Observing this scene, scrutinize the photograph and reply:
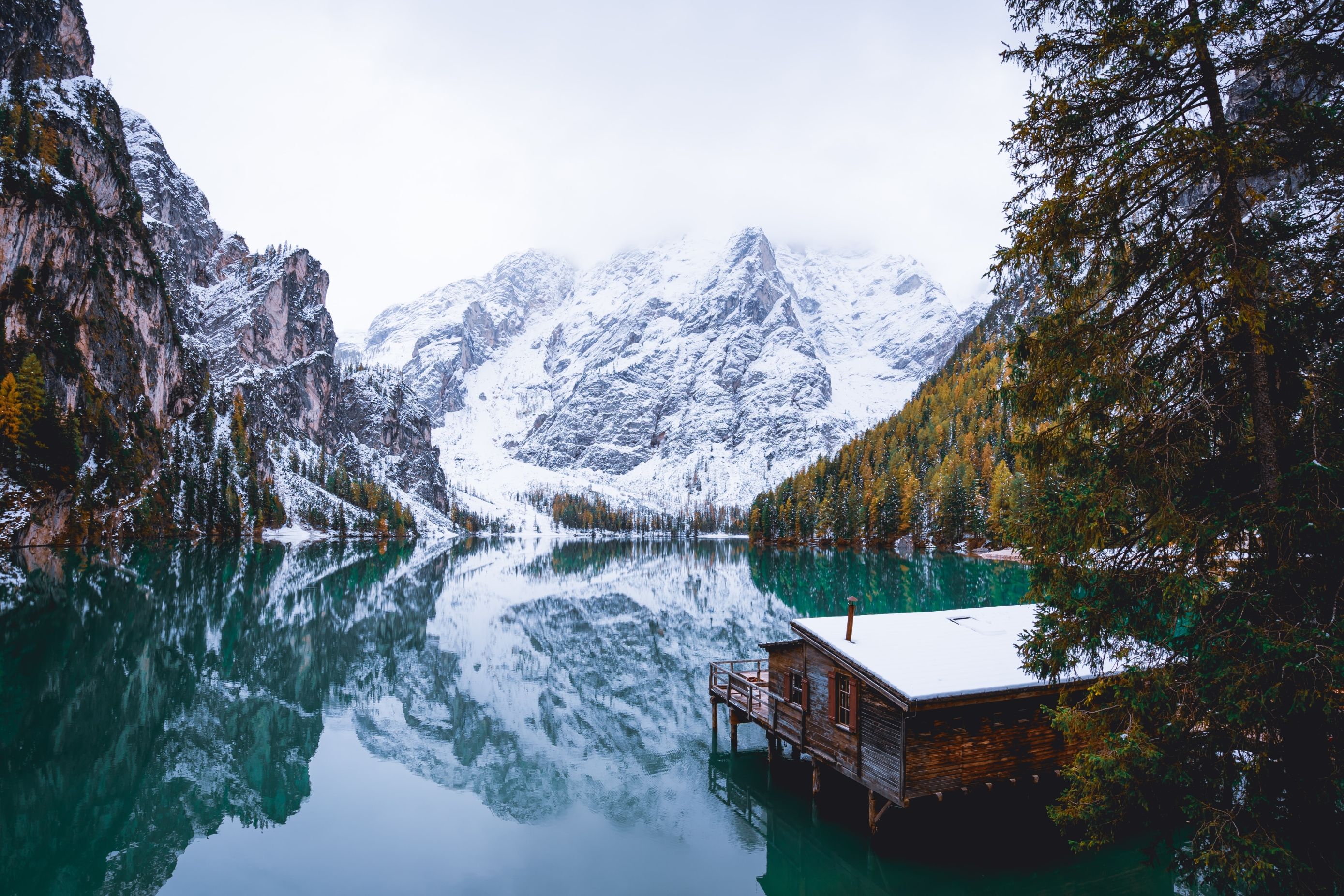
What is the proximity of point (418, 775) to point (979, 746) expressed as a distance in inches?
688

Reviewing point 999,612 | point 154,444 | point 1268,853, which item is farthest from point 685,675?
point 154,444

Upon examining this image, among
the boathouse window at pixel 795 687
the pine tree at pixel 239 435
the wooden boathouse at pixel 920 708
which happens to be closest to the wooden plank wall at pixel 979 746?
the wooden boathouse at pixel 920 708

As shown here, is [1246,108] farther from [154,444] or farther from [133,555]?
[154,444]

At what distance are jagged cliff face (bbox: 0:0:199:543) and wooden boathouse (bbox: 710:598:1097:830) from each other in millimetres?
91489

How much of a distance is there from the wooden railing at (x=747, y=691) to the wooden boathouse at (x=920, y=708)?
224cm

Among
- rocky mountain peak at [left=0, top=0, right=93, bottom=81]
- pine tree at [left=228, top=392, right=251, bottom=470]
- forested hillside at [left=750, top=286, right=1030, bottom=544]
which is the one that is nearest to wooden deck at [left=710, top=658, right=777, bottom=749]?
forested hillside at [left=750, top=286, right=1030, bottom=544]

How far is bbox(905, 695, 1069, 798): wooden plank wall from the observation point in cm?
1600

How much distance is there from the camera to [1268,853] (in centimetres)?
696

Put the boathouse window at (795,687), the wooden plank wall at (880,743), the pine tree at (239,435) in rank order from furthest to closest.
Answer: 1. the pine tree at (239,435)
2. the boathouse window at (795,687)
3. the wooden plank wall at (880,743)

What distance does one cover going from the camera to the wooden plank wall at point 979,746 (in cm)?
1600

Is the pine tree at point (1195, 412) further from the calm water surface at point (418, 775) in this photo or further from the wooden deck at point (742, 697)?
the wooden deck at point (742, 697)

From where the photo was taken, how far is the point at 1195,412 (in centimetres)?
818

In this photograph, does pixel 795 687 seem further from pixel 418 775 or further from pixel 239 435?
pixel 239 435

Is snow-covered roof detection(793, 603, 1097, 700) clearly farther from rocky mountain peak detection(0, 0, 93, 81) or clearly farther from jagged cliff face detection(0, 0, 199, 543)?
rocky mountain peak detection(0, 0, 93, 81)
